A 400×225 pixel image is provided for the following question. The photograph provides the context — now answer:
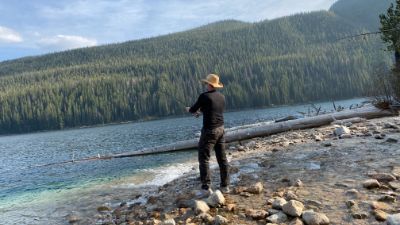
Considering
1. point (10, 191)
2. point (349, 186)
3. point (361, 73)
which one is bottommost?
point (10, 191)

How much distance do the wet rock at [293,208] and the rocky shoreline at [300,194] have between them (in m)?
0.02

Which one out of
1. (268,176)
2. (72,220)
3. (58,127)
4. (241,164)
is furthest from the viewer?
(58,127)

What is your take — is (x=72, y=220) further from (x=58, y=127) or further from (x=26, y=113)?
(x=26, y=113)

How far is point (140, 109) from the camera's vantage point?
552 ft

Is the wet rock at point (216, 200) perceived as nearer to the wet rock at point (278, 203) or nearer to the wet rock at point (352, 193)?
the wet rock at point (278, 203)

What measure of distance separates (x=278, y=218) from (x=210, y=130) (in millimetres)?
3270

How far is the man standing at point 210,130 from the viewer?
966 centimetres

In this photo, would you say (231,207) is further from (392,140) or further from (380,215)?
(392,140)

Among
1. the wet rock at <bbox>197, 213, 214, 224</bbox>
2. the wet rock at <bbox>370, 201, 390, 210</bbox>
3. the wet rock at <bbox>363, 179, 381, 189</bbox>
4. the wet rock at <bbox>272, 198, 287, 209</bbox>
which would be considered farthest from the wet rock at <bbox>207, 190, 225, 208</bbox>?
the wet rock at <bbox>363, 179, 381, 189</bbox>

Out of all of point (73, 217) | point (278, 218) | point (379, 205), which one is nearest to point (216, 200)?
point (278, 218)

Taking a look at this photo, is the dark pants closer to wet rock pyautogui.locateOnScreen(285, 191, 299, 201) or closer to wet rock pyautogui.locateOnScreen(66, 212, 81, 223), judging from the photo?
wet rock pyautogui.locateOnScreen(285, 191, 299, 201)

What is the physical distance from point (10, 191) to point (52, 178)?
313 cm

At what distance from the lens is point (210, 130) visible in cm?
966

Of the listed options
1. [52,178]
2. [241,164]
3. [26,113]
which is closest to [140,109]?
[26,113]
